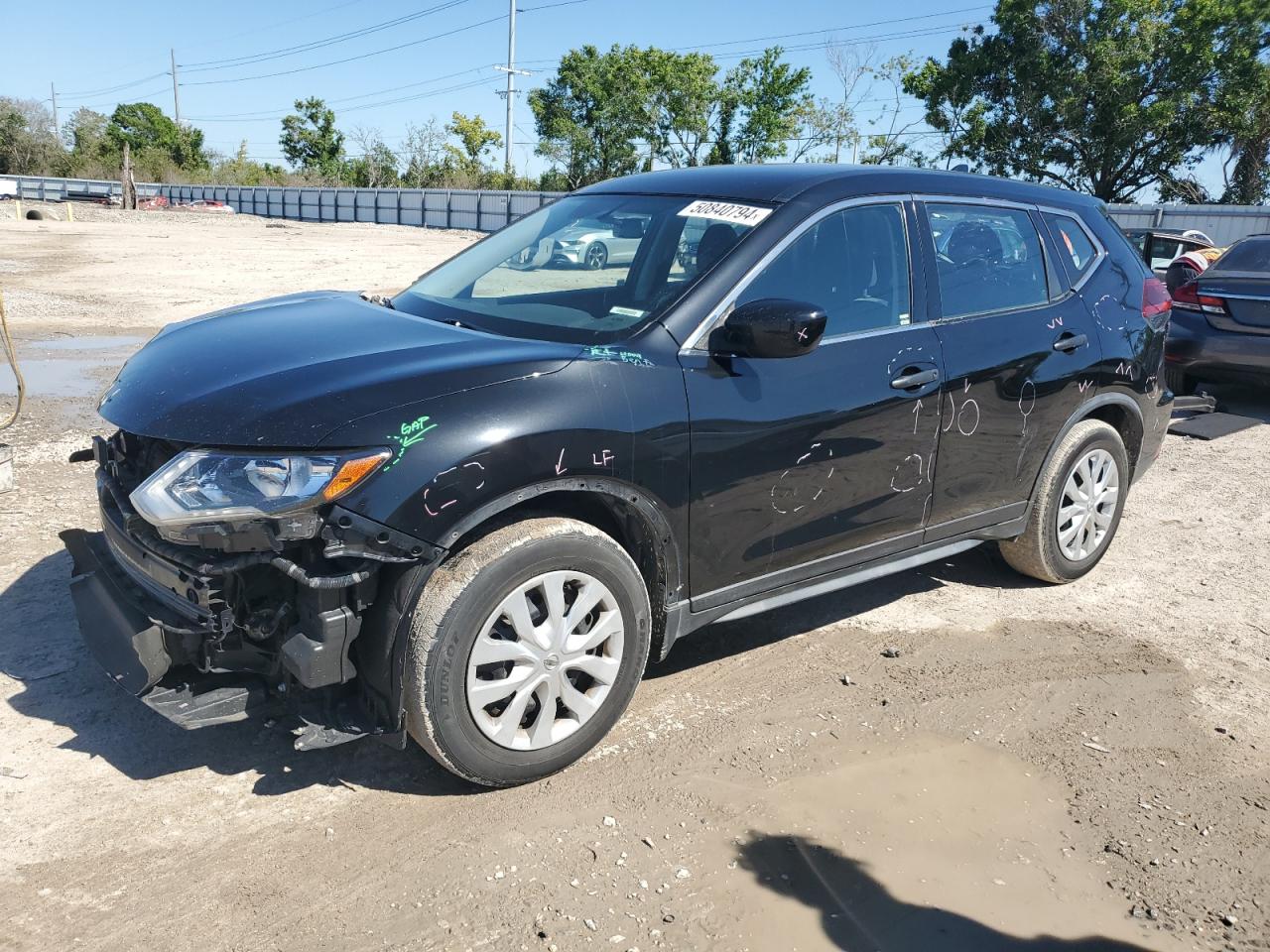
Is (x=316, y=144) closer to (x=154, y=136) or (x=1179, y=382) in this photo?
(x=154, y=136)

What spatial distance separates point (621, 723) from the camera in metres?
3.60

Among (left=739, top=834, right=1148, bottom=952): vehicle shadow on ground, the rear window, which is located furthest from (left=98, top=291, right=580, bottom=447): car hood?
the rear window

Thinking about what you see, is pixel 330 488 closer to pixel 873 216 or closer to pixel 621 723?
pixel 621 723

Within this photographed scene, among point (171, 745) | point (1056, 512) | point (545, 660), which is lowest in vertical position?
point (171, 745)

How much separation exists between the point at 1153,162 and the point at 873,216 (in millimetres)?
40146

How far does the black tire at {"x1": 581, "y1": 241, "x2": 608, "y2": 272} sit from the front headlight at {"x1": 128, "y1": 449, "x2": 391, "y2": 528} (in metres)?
1.58

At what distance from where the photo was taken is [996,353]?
4160 millimetres

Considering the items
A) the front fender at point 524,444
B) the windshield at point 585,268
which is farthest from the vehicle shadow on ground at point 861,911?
the windshield at point 585,268

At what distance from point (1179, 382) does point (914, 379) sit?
265 inches

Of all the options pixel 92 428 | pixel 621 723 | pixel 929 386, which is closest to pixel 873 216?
pixel 929 386

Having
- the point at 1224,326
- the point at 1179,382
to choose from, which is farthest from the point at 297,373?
the point at 1179,382

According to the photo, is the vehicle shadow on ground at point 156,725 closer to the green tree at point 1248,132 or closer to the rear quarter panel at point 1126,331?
the rear quarter panel at point 1126,331

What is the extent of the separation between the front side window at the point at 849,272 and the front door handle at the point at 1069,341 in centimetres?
97

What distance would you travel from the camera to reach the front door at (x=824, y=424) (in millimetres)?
3355
